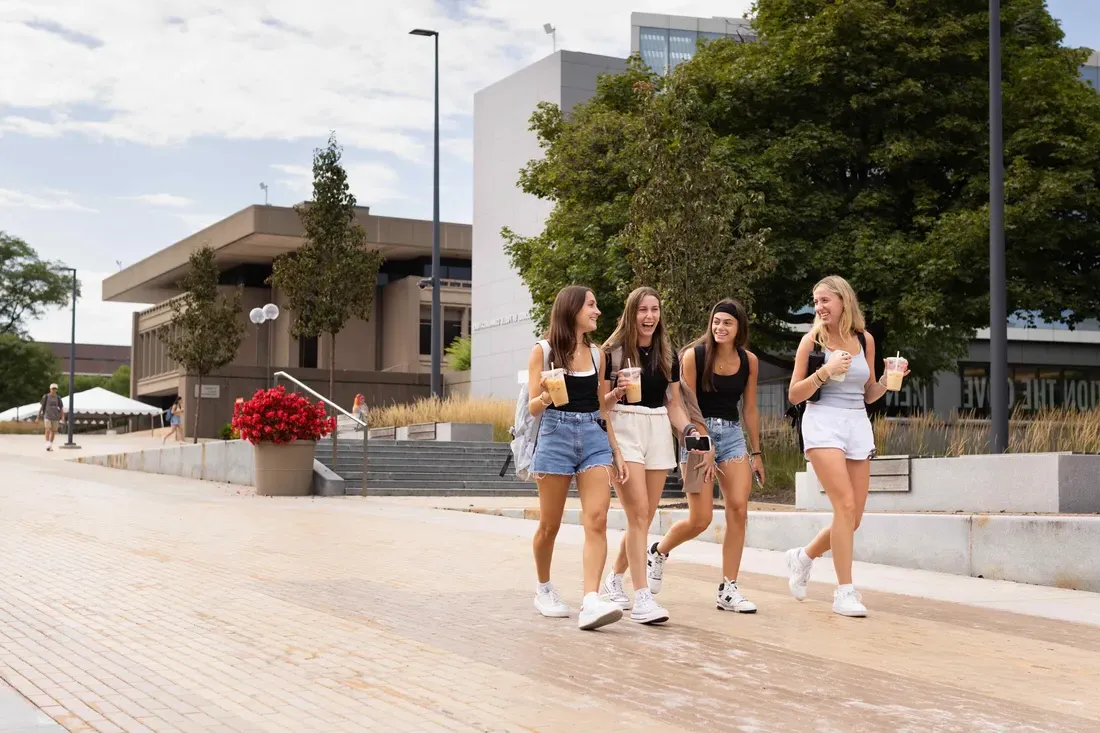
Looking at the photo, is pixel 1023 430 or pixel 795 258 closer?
pixel 1023 430

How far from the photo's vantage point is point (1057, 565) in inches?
389

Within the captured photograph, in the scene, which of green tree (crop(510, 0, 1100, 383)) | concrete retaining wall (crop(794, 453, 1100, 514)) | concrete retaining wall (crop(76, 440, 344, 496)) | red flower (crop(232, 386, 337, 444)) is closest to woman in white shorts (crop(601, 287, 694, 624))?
concrete retaining wall (crop(794, 453, 1100, 514))

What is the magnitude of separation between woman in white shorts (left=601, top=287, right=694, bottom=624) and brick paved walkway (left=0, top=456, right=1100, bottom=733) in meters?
0.45

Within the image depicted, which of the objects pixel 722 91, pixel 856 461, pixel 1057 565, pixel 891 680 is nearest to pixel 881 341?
pixel 722 91

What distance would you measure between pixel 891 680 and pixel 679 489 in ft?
51.4

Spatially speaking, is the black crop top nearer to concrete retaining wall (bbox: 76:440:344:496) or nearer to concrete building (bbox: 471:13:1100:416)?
concrete retaining wall (bbox: 76:440:344:496)

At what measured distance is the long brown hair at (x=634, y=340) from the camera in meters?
7.49

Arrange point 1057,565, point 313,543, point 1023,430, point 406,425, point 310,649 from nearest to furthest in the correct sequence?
1. point 310,649
2. point 1057,565
3. point 313,543
4. point 1023,430
5. point 406,425

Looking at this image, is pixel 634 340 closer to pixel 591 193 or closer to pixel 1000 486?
pixel 1000 486

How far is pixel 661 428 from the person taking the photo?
754 centimetres

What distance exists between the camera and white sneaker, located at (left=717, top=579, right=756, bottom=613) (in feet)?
26.1

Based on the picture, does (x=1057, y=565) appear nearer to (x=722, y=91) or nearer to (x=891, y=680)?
(x=891, y=680)

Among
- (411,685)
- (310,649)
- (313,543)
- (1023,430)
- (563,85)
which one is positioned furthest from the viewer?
(563,85)

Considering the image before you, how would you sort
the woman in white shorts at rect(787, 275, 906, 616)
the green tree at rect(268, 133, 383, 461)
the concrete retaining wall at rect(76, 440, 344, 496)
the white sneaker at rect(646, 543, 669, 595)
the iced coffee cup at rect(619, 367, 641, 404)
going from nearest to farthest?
the iced coffee cup at rect(619, 367, 641, 404) < the woman in white shorts at rect(787, 275, 906, 616) < the white sneaker at rect(646, 543, 669, 595) < the concrete retaining wall at rect(76, 440, 344, 496) < the green tree at rect(268, 133, 383, 461)
